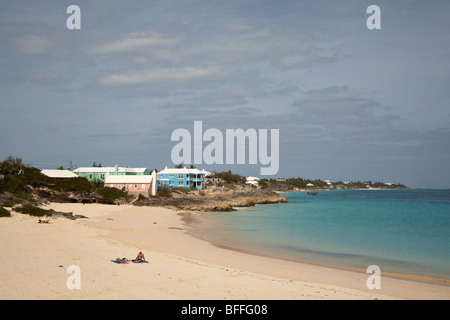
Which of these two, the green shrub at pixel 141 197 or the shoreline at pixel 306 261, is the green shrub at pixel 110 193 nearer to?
the green shrub at pixel 141 197

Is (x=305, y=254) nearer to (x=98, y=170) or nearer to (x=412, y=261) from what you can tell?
(x=412, y=261)

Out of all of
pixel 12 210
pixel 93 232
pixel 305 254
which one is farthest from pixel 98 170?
pixel 305 254

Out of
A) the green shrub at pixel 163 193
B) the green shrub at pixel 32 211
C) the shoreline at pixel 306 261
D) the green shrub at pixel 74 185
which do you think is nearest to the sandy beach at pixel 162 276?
the shoreline at pixel 306 261

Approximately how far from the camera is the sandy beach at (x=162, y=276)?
10445 millimetres

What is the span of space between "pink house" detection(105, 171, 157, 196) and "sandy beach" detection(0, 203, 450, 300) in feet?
143

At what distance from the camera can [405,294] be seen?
13000mm

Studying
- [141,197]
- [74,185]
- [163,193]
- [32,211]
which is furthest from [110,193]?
[32,211]

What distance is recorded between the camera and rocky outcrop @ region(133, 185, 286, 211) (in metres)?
59.5

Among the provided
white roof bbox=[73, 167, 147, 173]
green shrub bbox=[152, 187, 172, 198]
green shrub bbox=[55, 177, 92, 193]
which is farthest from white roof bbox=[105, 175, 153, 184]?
white roof bbox=[73, 167, 147, 173]

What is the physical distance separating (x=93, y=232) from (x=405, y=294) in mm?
19422

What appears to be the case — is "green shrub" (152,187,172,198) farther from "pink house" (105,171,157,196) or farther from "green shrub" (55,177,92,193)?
"green shrub" (55,177,92,193)

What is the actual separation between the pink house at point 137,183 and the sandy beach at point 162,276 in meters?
43.7
